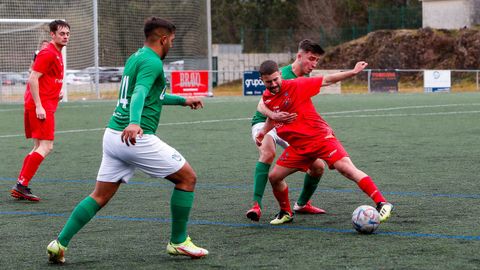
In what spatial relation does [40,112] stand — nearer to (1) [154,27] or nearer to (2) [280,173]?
(2) [280,173]

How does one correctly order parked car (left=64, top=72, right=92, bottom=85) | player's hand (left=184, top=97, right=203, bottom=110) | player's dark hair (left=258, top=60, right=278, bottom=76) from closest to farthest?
player's hand (left=184, top=97, right=203, bottom=110)
player's dark hair (left=258, top=60, right=278, bottom=76)
parked car (left=64, top=72, right=92, bottom=85)

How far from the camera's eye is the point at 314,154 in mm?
7746

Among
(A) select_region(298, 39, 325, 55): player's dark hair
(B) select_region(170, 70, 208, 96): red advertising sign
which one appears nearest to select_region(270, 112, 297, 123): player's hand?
(A) select_region(298, 39, 325, 55): player's dark hair

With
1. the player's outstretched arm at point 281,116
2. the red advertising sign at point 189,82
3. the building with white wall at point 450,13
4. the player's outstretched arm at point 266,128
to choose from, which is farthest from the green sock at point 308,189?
the building with white wall at point 450,13

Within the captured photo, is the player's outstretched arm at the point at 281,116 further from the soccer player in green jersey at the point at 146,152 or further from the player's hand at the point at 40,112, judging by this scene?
the player's hand at the point at 40,112

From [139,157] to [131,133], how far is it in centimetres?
34

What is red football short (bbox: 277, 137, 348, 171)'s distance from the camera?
768 cm

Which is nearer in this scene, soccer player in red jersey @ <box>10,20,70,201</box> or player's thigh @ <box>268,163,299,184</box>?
player's thigh @ <box>268,163,299,184</box>

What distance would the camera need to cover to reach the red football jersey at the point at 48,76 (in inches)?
390

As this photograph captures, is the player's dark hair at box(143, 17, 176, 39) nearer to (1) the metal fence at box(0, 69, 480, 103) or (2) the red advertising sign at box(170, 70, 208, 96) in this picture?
(1) the metal fence at box(0, 69, 480, 103)

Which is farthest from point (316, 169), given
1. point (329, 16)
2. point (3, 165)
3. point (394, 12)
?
point (329, 16)

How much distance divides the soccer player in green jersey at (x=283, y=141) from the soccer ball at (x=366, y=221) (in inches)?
39.8

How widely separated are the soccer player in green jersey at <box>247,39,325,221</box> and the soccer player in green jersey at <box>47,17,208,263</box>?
1.51m

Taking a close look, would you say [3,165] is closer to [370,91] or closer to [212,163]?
[212,163]
